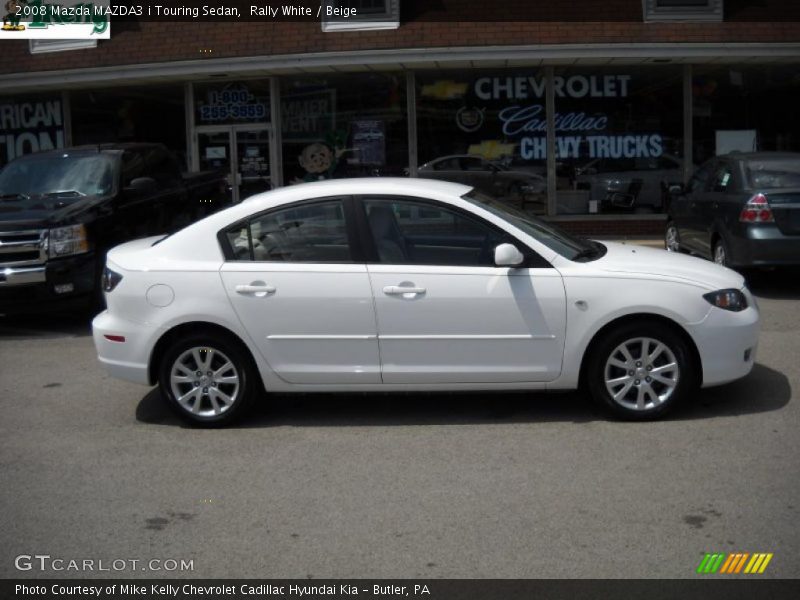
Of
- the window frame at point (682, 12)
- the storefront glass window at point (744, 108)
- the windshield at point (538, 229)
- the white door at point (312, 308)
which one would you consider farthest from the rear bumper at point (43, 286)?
the storefront glass window at point (744, 108)

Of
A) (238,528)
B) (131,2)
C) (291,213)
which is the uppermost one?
(131,2)

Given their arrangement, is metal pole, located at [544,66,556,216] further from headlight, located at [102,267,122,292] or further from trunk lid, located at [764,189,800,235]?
headlight, located at [102,267,122,292]

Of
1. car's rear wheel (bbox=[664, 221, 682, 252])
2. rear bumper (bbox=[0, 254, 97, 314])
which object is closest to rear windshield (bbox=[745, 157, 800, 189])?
car's rear wheel (bbox=[664, 221, 682, 252])

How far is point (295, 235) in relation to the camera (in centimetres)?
661

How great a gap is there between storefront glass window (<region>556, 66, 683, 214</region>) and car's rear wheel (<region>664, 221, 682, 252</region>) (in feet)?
9.21

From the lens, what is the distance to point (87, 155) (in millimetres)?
11430

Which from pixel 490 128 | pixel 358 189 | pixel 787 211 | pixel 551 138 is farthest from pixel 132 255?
pixel 551 138

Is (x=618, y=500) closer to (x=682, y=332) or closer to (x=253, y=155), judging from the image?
(x=682, y=332)

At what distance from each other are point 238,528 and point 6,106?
16.1 m

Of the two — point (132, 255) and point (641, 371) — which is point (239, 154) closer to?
point (132, 255)

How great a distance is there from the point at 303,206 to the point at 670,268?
2.47m

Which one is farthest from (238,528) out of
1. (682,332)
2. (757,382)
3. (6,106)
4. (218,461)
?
(6,106)

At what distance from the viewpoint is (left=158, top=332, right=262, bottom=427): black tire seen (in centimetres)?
652

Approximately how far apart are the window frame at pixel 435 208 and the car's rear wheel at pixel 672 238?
7372 mm
